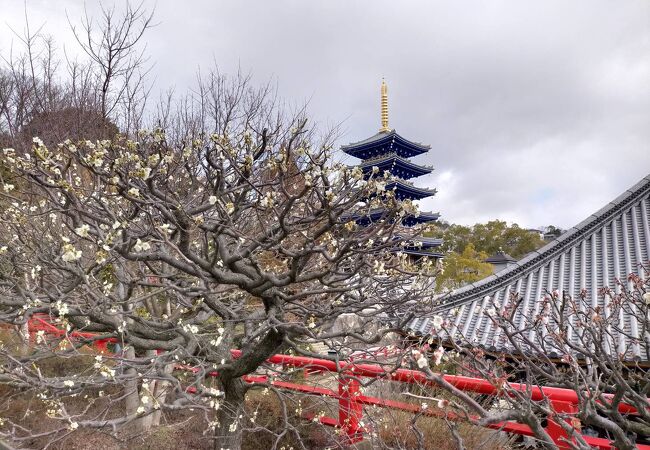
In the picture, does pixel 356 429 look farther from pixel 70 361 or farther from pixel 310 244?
pixel 70 361

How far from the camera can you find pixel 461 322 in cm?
685

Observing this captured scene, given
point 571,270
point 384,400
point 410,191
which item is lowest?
point 384,400

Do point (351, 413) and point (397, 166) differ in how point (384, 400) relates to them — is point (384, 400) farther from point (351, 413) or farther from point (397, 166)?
point (397, 166)

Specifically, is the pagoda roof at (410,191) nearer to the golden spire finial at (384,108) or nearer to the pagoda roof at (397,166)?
the pagoda roof at (397,166)

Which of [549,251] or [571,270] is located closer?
[571,270]

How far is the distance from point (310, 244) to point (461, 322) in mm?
4763

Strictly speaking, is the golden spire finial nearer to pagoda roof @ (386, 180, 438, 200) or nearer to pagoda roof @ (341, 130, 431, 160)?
pagoda roof @ (341, 130, 431, 160)

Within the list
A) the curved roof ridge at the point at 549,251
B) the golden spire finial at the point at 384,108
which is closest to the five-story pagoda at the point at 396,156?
the golden spire finial at the point at 384,108

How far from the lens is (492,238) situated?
35094 millimetres

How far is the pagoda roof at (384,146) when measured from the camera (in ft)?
73.3

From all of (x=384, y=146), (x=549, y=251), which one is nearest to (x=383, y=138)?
(x=384, y=146)

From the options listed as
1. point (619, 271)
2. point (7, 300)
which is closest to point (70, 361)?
point (7, 300)

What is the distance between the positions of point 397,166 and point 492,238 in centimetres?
1645

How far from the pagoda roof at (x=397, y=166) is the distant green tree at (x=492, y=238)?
10.6m
